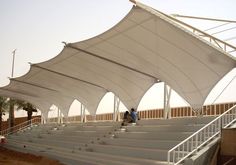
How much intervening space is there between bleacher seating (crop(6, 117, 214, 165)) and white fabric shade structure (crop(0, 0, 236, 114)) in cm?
186

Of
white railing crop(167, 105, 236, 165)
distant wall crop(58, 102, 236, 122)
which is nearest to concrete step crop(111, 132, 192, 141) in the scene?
white railing crop(167, 105, 236, 165)

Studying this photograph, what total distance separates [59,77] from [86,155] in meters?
7.33

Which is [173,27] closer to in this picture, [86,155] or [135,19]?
[135,19]

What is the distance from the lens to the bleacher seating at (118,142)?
15.1 m

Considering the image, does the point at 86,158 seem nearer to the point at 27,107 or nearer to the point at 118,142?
the point at 118,142

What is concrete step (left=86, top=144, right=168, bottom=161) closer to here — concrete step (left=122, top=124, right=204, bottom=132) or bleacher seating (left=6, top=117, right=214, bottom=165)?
bleacher seating (left=6, top=117, right=214, bottom=165)

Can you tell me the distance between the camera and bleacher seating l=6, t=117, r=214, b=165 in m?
15.1

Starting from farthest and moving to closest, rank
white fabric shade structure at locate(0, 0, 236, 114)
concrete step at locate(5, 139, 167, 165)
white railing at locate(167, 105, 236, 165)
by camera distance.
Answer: concrete step at locate(5, 139, 167, 165) < white fabric shade structure at locate(0, 0, 236, 114) < white railing at locate(167, 105, 236, 165)

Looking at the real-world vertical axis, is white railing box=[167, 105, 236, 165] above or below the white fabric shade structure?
below

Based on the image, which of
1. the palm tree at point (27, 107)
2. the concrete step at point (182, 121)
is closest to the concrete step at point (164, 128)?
the concrete step at point (182, 121)

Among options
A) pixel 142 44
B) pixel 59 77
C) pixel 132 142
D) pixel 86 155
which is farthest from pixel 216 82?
pixel 59 77

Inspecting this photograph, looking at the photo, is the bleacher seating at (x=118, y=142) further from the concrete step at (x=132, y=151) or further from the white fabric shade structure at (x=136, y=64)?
the white fabric shade structure at (x=136, y=64)

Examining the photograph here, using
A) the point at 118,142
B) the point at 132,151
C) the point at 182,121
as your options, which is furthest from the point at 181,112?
the point at 132,151

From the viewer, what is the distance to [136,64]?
18141 mm
